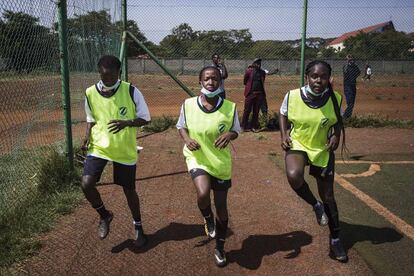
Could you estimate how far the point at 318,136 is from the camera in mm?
4254

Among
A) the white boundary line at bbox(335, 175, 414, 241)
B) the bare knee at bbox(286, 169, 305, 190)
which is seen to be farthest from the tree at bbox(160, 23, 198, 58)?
the bare knee at bbox(286, 169, 305, 190)

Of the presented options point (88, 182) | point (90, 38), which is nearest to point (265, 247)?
point (88, 182)

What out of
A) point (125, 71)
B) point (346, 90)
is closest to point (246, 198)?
point (125, 71)

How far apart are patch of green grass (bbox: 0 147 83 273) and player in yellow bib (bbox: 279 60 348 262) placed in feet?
8.55

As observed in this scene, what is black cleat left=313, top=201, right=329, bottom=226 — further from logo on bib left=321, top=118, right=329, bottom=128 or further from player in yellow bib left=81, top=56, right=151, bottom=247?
player in yellow bib left=81, top=56, right=151, bottom=247

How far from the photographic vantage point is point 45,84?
608cm

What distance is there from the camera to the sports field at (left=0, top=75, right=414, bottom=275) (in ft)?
13.1

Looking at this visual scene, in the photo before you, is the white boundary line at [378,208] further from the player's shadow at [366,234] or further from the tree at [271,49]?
the tree at [271,49]

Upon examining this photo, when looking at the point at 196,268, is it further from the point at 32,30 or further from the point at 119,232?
the point at 32,30

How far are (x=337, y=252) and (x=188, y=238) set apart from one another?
1465 millimetres

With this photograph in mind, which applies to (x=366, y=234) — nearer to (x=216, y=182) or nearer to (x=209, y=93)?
(x=216, y=182)

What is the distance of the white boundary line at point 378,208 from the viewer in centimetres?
477

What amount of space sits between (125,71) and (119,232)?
6.14 metres

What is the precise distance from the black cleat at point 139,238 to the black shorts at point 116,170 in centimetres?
44
